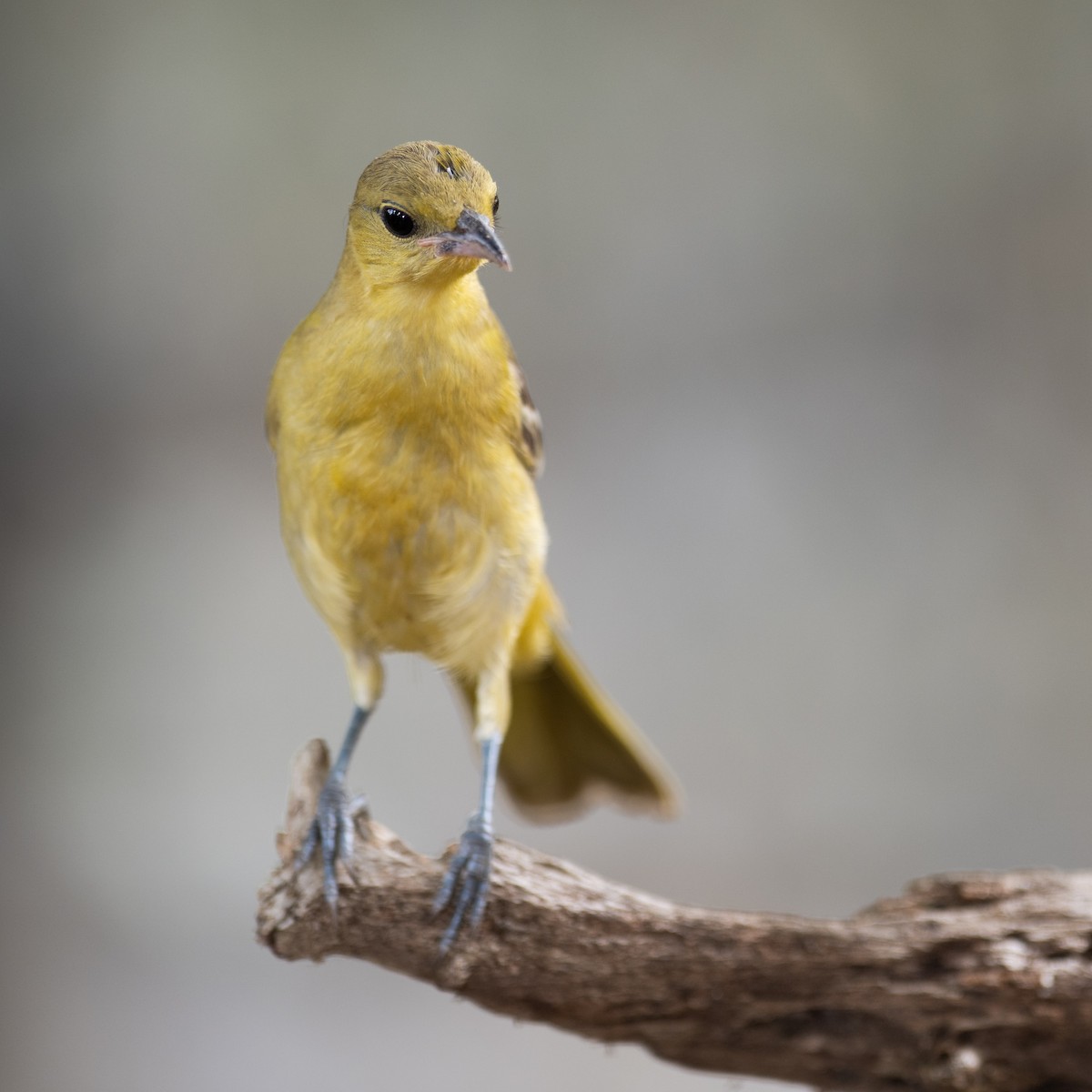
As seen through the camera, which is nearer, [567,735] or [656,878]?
[567,735]

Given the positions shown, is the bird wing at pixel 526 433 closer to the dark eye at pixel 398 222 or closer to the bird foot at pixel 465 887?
the dark eye at pixel 398 222

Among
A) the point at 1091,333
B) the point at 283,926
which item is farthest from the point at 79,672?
the point at 1091,333

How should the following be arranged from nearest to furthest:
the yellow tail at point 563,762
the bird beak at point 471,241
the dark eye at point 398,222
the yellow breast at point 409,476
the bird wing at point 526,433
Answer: the bird beak at point 471,241 < the dark eye at point 398,222 < the yellow breast at point 409,476 < the bird wing at point 526,433 < the yellow tail at point 563,762

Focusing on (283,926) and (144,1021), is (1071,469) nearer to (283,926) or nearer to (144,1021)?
(283,926)

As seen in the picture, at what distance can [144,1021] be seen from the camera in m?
4.64

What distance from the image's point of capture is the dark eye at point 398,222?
2.04 meters

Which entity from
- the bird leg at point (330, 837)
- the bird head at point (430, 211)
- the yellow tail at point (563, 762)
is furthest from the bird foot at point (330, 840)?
the bird head at point (430, 211)

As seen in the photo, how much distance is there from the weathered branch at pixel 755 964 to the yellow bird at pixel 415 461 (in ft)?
0.25

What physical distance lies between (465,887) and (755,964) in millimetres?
604

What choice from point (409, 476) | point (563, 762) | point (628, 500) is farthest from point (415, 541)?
point (628, 500)

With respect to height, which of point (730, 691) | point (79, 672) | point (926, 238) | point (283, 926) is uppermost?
point (926, 238)

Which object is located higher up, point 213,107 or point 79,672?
point 213,107

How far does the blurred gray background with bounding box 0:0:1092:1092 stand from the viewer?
14.9ft

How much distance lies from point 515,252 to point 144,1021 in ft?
9.66
